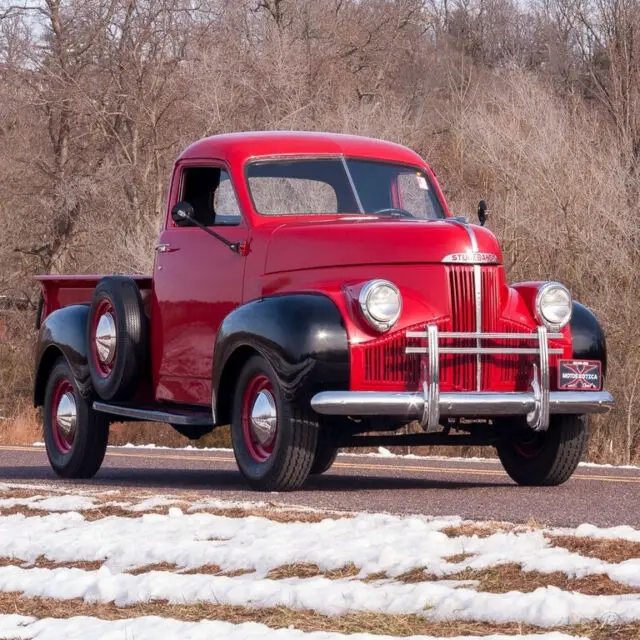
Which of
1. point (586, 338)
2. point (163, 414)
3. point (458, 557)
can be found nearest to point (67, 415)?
point (163, 414)

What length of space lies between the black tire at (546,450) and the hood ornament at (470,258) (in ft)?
4.34

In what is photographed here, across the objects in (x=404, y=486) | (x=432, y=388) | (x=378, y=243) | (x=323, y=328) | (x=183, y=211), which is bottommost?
(x=404, y=486)

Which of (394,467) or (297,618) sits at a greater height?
(297,618)

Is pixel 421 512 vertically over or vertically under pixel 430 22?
under

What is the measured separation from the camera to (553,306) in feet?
32.8

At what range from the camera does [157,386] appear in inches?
450

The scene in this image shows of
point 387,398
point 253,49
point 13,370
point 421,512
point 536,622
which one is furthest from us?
point 253,49

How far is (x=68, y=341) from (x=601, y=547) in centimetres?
667

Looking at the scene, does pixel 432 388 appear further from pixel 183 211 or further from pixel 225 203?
pixel 225 203

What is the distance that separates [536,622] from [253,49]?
36.9 meters

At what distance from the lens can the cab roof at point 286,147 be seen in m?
11.2

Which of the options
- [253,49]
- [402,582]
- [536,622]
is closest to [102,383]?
[402,582]

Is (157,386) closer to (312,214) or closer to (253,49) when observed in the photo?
(312,214)

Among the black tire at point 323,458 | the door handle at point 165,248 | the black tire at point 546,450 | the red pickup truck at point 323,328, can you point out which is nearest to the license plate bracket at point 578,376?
the red pickup truck at point 323,328
